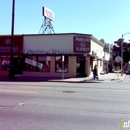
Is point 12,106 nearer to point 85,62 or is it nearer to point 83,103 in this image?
point 83,103

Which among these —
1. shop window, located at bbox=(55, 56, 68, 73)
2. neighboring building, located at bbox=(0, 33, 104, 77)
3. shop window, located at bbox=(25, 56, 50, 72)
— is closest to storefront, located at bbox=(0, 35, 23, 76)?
neighboring building, located at bbox=(0, 33, 104, 77)

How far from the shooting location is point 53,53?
28000mm

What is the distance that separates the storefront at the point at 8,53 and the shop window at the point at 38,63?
1.52 metres

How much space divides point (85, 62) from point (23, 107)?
67.3 feet

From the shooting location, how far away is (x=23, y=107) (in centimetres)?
872

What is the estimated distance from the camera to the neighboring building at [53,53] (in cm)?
2770

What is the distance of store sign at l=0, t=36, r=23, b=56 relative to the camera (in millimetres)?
29667

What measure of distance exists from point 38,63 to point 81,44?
6036mm

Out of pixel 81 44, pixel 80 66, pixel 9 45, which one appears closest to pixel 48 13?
pixel 9 45

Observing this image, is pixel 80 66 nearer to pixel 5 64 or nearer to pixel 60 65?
pixel 60 65

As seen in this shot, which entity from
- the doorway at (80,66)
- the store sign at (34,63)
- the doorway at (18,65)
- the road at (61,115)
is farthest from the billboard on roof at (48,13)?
the road at (61,115)

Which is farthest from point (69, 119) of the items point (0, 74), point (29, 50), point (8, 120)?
point (0, 74)

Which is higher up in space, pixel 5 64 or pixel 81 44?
pixel 81 44

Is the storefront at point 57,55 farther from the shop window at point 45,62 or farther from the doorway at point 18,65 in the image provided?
the doorway at point 18,65
